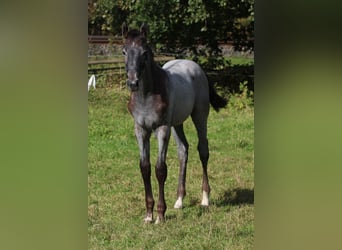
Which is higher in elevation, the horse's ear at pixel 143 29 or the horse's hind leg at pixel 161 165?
the horse's ear at pixel 143 29

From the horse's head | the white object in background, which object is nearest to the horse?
the horse's head

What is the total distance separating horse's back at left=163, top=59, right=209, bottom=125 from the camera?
228cm

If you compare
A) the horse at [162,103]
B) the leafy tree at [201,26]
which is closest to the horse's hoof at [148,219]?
the horse at [162,103]

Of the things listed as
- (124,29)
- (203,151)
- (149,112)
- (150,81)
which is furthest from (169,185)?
(124,29)

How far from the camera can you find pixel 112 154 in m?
2.33

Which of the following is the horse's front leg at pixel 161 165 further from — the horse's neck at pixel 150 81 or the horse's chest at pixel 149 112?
the horse's neck at pixel 150 81

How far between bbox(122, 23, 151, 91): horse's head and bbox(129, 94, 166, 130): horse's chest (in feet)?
0.29

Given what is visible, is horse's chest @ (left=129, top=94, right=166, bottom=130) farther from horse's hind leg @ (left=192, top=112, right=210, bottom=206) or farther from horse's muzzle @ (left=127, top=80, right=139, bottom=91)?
horse's hind leg @ (left=192, top=112, right=210, bottom=206)

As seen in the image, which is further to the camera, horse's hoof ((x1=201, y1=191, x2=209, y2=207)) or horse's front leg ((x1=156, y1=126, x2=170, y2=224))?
horse's hoof ((x1=201, y1=191, x2=209, y2=207))

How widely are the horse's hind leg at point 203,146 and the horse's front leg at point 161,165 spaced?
18 cm

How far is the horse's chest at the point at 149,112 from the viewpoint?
2225 mm
